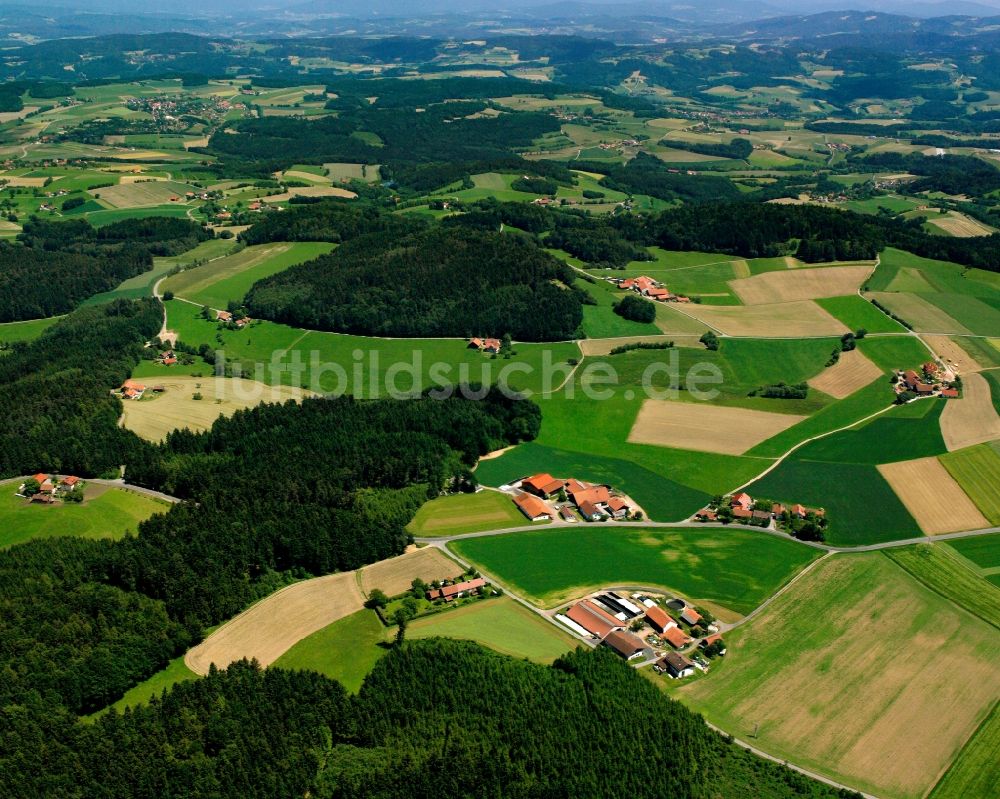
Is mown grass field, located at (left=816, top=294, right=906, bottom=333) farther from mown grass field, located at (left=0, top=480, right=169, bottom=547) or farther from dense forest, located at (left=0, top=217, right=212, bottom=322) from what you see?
dense forest, located at (left=0, top=217, right=212, bottom=322)

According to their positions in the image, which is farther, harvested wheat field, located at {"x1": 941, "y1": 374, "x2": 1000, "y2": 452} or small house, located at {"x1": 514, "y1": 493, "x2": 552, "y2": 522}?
harvested wheat field, located at {"x1": 941, "y1": 374, "x2": 1000, "y2": 452}

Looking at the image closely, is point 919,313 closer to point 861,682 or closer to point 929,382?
point 929,382

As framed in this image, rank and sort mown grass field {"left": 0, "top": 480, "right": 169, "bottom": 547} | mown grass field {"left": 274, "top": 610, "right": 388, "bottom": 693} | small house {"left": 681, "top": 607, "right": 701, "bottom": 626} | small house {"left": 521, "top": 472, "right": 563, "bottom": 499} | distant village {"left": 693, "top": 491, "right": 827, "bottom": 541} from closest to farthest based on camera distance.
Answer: mown grass field {"left": 274, "top": 610, "right": 388, "bottom": 693}
small house {"left": 681, "top": 607, "right": 701, "bottom": 626}
mown grass field {"left": 0, "top": 480, "right": 169, "bottom": 547}
distant village {"left": 693, "top": 491, "right": 827, "bottom": 541}
small house {"left": 521, "top": 472, "right": 563, "bottom": 499}

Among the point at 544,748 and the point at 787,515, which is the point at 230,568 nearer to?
the point at 544,748

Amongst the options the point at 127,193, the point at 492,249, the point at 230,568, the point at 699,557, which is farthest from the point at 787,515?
the point at 127,193

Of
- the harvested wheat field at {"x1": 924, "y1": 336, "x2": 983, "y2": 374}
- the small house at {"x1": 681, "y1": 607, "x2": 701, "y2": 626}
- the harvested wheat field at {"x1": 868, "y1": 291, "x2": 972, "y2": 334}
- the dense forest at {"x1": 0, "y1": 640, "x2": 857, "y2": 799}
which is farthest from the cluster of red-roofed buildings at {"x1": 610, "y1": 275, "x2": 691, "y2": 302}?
the dense forest at {"x1": 0, "y1": 640, "x2": 857, "y2": 799}

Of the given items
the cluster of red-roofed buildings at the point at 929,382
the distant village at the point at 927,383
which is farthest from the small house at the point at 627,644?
the cluster of red-roofed buildings at the point at 929,382

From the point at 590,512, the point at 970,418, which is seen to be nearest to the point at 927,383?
the point at 970,418
